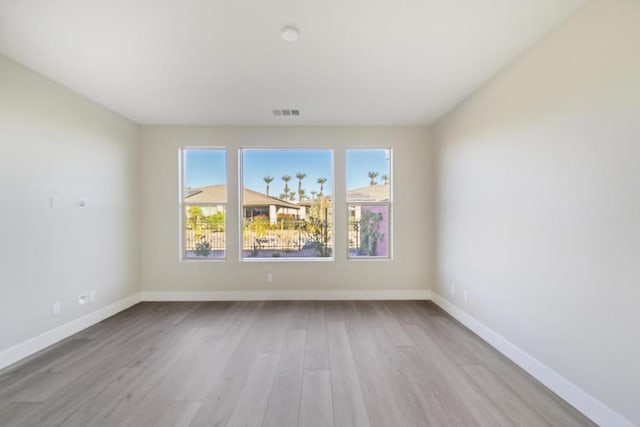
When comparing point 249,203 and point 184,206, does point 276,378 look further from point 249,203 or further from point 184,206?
point 184,206

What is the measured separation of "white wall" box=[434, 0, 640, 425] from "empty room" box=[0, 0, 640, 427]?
16 mm

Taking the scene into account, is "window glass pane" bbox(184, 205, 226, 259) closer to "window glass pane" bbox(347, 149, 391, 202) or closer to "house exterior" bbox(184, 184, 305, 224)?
"house exterior" bbox(184, 184, 305, 224)

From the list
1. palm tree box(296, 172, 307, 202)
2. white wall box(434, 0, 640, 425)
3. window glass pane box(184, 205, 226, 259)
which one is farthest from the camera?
palm tree box(296, 172, 307, 202)

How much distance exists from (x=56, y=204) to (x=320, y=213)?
3241mm

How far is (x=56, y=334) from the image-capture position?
9.42 feet

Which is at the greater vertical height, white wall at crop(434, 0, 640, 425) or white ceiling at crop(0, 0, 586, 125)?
white ceiling at crop(0, 0, 586, 125)

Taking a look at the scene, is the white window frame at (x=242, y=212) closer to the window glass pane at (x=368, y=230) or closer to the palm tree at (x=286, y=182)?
the window glass pane at (x=368, y=230)

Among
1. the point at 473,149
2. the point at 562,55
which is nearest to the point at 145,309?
the point at 473,149

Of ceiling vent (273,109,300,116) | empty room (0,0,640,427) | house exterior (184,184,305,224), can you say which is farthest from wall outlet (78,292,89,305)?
ceiling vent (273,109,300,116)

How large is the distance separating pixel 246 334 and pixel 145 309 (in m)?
1.86

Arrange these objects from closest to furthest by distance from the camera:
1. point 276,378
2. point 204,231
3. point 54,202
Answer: point 276,378
point 54,202
point 204,231

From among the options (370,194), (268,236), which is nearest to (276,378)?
(268,236)

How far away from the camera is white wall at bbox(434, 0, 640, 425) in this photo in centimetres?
162

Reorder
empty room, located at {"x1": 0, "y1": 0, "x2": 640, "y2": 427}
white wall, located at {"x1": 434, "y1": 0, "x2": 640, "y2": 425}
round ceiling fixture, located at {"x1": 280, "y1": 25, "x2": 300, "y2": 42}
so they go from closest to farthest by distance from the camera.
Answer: white wall, located at {"x1": 434, "y1": 0, "x2": 640, "y2": 425} < empty room, located at {"x1": 0, "y1": 0, "x2": 640, "y2": 427} < round ceiling fixture, located at {"x1": 280, "y1": 25, "x2": 300, "y2": 42}
